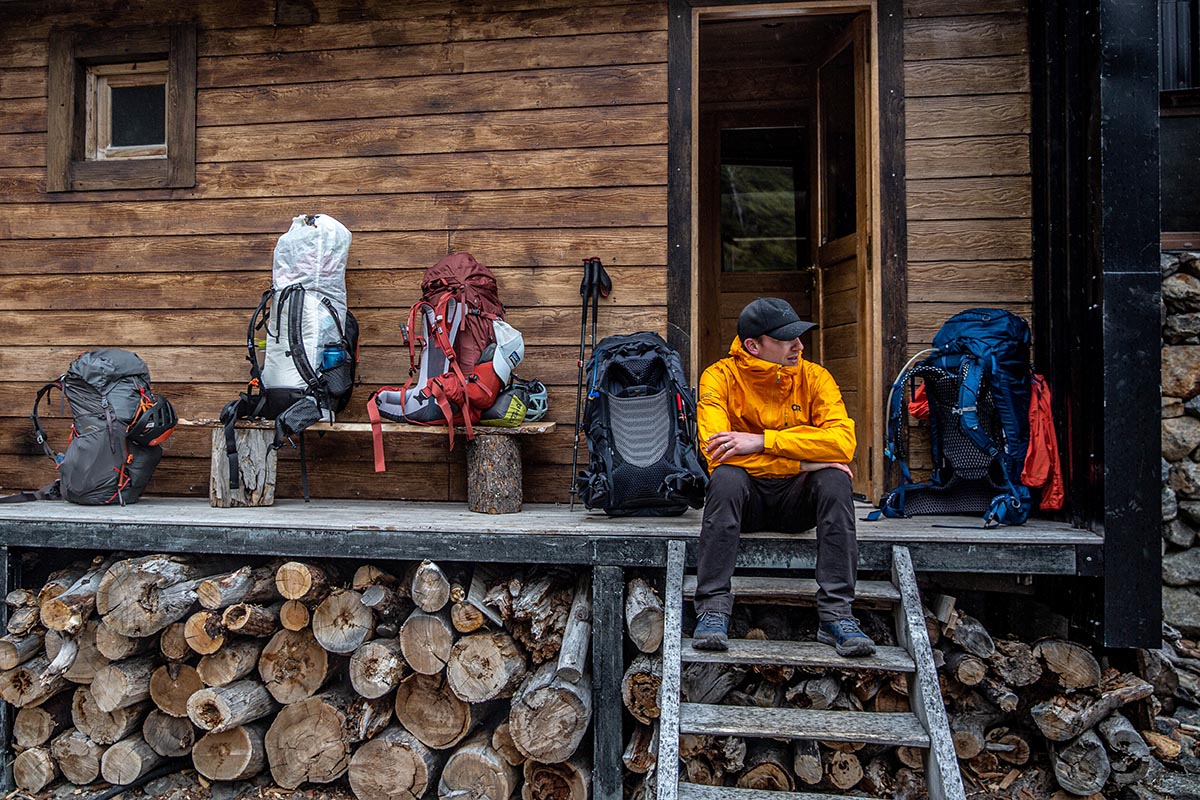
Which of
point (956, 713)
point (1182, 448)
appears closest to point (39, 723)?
point (956, 713)

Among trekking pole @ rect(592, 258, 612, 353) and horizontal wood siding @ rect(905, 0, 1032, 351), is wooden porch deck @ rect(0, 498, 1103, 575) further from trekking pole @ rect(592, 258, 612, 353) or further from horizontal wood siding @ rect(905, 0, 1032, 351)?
horizontal wood siding @ rect(905, 0, 1032, 351)

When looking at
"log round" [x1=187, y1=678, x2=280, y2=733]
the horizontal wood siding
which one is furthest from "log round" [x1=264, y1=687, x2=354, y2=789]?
the horizontal wood siding

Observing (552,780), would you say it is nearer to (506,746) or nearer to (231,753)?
A: (506,746)

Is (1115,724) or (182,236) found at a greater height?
(182,236)

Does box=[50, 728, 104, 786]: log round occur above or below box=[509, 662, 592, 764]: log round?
below

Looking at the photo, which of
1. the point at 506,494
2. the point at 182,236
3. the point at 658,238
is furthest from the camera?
the point at 182,236

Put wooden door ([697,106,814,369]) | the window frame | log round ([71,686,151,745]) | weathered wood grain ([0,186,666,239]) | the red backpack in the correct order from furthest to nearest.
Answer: wooden door ([697,106,814,369]) < the window frame < weathered wood grain ([0,186,666,239]) < the red backpack < log round ([71,686,151,745])

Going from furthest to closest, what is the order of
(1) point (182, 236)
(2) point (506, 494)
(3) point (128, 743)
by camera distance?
1. (1) point (182, 236)
2. (2) point (506, 494)
3. (3) point (128, 743)

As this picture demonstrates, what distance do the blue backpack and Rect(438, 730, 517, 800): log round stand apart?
2.12 m

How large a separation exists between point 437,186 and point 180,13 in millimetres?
1931

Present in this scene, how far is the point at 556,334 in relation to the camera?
15.1 feet

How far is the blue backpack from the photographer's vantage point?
152 inches

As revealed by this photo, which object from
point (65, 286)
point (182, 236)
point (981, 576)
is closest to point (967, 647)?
point (981, 576)

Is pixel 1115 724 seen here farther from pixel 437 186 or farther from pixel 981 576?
pixel 437 186
